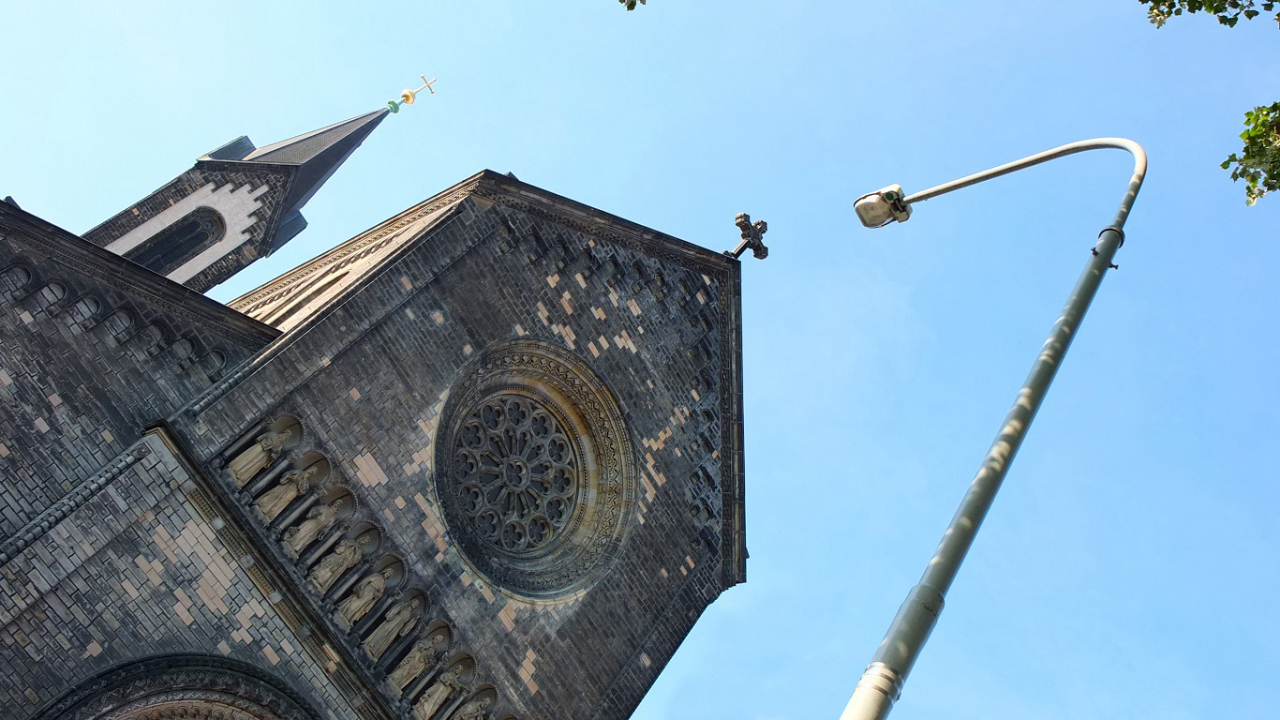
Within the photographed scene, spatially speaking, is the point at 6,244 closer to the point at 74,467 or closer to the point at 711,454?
the point at 74,467

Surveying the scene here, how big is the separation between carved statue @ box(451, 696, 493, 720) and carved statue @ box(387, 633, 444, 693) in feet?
3.15

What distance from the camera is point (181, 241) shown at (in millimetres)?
30172

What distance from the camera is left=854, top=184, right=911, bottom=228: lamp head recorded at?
9914mm

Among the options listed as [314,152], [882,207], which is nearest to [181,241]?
[314,152]

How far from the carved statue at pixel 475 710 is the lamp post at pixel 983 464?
34.8 ft

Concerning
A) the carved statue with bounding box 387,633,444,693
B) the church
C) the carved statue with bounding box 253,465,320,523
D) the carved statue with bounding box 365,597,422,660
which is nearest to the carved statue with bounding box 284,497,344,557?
the church

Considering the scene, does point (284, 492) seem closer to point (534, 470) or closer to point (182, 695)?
point (182, 695)

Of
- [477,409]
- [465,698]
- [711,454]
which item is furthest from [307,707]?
[711,454]

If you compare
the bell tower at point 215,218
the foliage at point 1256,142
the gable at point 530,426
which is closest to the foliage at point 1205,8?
the foliage at point 1256,142

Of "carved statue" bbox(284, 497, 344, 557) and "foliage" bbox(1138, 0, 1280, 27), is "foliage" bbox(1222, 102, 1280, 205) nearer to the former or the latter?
"foliage" bbox(1138, 0, 1280, 27)

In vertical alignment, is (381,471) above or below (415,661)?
above

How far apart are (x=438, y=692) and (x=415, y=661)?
64cm

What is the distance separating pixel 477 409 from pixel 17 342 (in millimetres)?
7185

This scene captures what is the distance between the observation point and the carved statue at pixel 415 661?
52.3 ft
